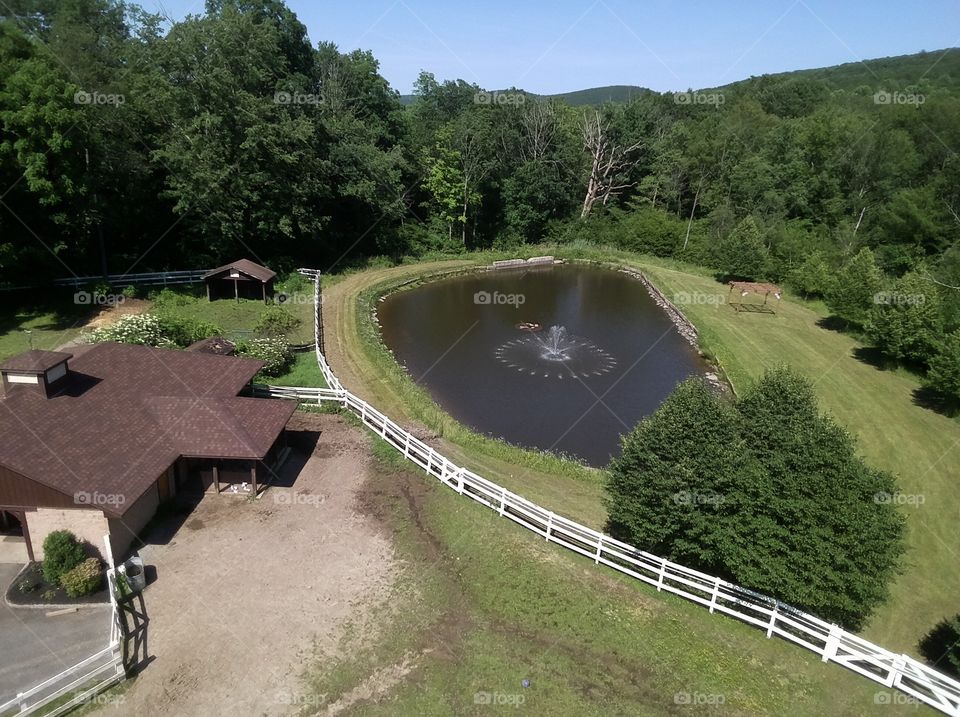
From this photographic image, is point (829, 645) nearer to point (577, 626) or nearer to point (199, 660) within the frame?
point (577, 626)

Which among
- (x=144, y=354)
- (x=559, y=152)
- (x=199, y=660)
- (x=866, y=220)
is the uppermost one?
(x=559, y=152)

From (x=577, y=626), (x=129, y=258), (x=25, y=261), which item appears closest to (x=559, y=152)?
(x=129, y=258)

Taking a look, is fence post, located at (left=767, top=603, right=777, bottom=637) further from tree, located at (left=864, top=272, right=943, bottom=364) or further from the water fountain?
tree, located at (left=864, top=272, right=943, bottom=364)

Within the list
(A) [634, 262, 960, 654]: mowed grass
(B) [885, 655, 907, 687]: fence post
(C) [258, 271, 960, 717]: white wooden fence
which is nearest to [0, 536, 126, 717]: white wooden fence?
(C) [258, 271, 960, 717]: white wooden fence

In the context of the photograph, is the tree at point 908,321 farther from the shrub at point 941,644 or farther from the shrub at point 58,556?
the shrub at point 58,556

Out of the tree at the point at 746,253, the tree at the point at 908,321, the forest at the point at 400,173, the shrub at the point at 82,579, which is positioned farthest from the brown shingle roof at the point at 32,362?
the tree at the point at 746,253
